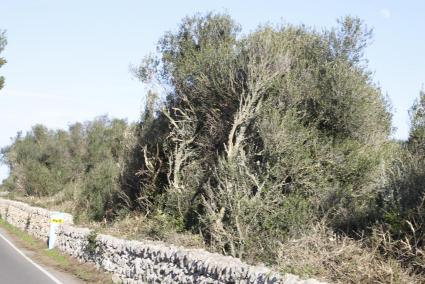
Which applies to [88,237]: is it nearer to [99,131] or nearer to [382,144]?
[382,144]

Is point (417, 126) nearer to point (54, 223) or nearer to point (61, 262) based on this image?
point (61, 262)

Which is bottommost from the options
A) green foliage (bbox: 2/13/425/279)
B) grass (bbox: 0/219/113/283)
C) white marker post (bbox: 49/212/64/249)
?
grass (bbox: 0/219/113/283)

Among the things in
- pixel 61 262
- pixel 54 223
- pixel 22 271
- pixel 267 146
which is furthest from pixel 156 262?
pixel 54 223

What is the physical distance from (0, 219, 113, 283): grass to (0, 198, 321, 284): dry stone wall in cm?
24

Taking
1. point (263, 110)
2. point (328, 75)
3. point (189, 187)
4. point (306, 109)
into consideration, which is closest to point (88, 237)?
point (189, 187)

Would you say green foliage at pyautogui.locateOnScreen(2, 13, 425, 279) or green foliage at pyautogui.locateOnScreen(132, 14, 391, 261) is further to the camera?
green foliage at pyautogui.locateOnScreen(132, 14, 391, 261)

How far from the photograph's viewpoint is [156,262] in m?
11.5

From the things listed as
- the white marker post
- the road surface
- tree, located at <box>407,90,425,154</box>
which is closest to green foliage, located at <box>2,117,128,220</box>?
the white marker post

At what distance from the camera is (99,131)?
57781mm

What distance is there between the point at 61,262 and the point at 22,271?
2.63 m

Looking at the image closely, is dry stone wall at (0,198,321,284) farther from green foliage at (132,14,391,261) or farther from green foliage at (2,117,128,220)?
green foliage at (2,117,128,220)

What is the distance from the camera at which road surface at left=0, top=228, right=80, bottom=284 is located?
14.4 meters

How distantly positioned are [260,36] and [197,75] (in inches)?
111

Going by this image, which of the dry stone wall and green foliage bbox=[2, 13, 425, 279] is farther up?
green foliage bbox=[2, 13, 425, 279]
